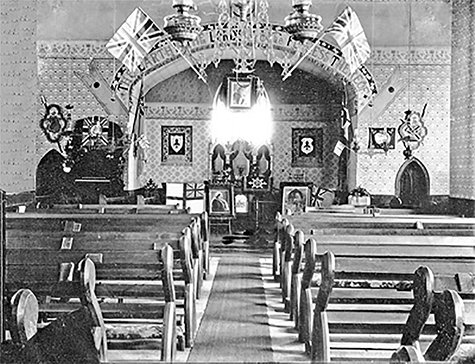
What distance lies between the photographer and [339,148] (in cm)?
1161

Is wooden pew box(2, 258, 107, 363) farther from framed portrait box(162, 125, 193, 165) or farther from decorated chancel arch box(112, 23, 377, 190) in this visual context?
framed portrait box(162, 125, 193, 165)

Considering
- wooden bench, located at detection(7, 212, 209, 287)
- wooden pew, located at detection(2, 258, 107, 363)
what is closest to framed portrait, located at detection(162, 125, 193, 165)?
wooden bench, located at detection(7, 212, 209, 287)

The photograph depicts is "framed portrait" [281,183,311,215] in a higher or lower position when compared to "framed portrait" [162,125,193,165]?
lower

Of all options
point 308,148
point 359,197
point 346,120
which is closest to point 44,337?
point 359,197

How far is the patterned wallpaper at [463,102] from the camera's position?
315 inches

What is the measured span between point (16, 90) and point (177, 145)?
11213 mm

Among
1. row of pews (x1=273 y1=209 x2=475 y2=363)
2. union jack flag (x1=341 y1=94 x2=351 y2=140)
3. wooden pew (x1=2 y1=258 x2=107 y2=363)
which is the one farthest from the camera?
union jack flag (x1=341 y1=94 x2=351 y2=140)

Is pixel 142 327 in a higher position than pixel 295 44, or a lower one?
lower

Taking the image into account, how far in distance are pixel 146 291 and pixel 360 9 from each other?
847 cm

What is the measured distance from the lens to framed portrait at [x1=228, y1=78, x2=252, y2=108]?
11.9m

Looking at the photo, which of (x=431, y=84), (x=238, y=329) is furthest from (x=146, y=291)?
(x=431, y=84)

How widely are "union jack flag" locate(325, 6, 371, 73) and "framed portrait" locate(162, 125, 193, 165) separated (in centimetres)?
523

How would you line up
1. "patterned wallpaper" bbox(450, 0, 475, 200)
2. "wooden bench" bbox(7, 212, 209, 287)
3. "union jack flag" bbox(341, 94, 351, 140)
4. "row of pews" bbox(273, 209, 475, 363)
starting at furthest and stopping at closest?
"union jack flag" bbox(341, 94, 351, 140) < "patterned wallpaper" bbox(450, 0, 475, 200) < "wooden bench" bbox(7, 212, 209, 287) < "row of pews" bbox(273, 209, 475, 363)

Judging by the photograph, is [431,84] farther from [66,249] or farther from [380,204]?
[66,249]
